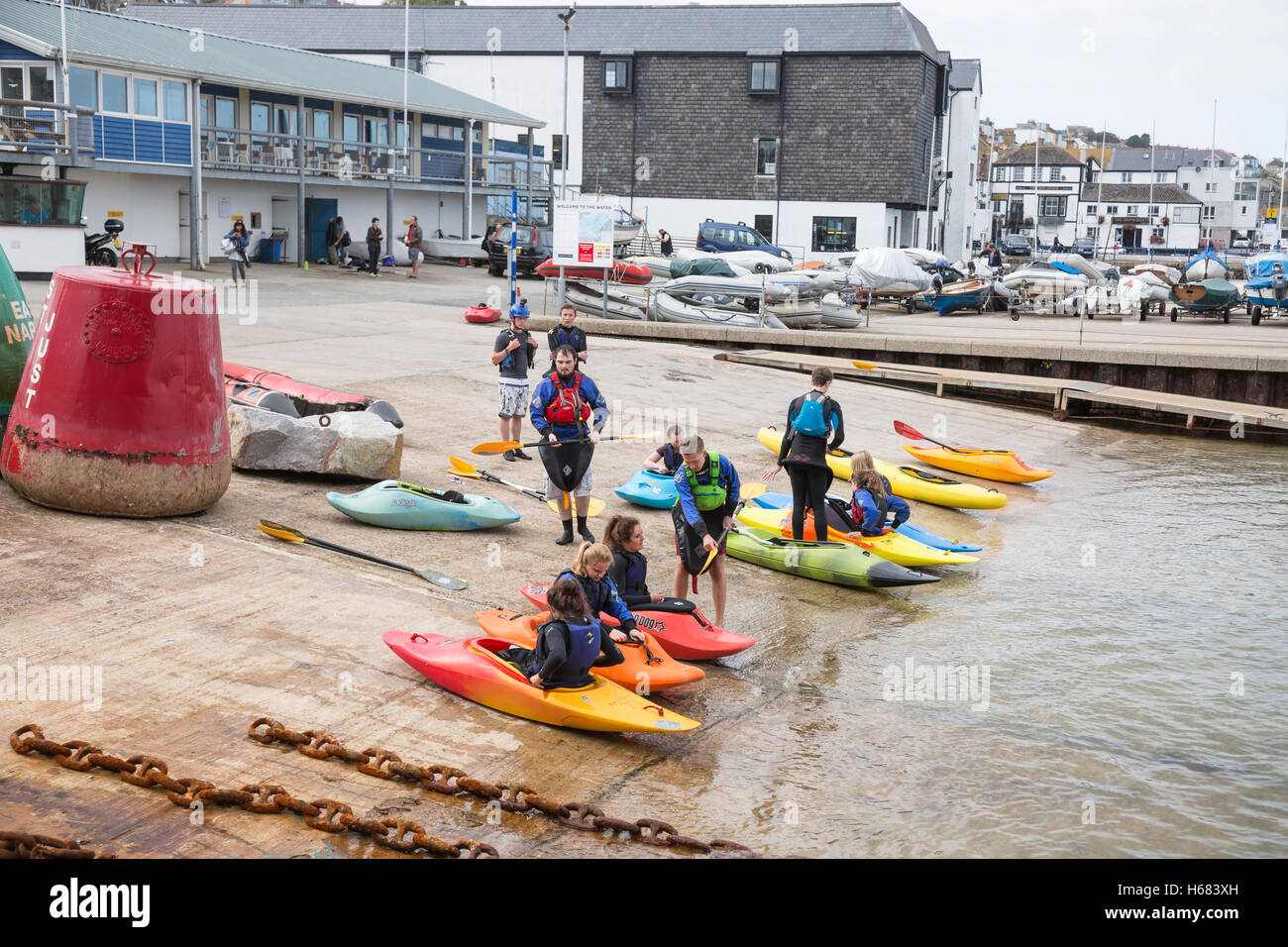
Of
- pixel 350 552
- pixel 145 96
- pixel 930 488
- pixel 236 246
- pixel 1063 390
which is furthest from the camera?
pixel 145 96

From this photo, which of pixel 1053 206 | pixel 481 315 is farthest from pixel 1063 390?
pixel 1053 206

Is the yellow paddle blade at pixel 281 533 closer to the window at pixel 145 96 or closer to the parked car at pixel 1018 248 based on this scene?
the window at pixel 145 96

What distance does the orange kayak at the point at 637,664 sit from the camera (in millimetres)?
7746

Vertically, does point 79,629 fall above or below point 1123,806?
above

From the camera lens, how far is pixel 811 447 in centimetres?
1052

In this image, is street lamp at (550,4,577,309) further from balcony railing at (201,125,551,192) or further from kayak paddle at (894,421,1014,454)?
kayak paddle at (894,421,1014,454)

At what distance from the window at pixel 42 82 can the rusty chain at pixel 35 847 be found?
26.5 meters

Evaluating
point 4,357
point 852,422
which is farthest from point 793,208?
point 4,357

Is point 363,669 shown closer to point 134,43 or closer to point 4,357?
point 4,357

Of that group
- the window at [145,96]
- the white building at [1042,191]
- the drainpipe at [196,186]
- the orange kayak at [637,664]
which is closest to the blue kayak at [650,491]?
the orange kayak at [637,664]

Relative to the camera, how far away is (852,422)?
61.6 feet

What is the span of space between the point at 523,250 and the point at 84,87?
41.4 feet

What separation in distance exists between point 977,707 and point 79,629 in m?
6.04

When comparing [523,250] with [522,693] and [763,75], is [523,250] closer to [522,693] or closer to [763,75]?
[763,75]
